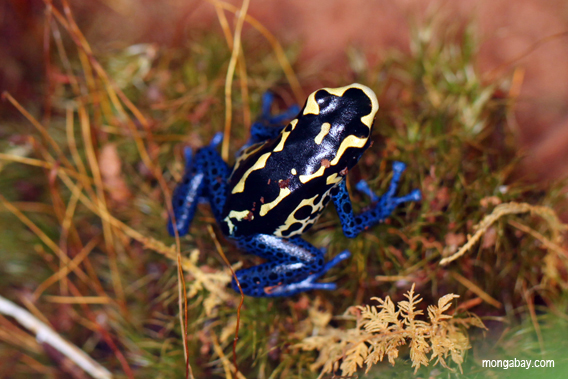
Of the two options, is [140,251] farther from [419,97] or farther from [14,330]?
[419,97]

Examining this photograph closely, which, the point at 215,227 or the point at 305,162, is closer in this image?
the point at 305,162

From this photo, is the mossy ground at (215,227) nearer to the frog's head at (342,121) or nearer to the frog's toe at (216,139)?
the frog's toe at (216,139)

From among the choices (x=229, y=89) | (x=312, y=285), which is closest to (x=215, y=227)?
(x=312, y=285)

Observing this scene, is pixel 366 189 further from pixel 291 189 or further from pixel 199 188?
pixel 199 188

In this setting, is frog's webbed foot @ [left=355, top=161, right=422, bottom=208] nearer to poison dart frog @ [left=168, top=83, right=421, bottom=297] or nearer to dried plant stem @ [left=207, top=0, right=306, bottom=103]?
poison dart frog @ [left=168, top=83, right=421, bottom=297]

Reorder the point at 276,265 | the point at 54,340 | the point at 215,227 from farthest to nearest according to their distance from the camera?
the point at 54,340, the point at 215,227, the point at 276,265

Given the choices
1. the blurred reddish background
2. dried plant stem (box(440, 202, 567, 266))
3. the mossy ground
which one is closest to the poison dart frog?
the mossy ground

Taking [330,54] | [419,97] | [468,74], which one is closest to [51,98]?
[330,54]

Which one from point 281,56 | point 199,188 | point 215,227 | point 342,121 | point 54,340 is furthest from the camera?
point 281,56
